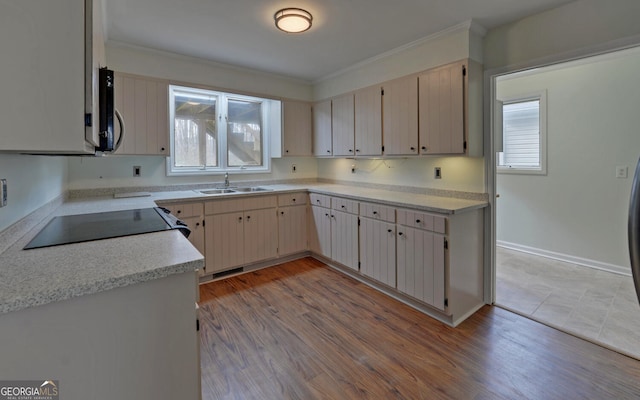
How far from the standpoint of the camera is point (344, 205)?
3.32 m

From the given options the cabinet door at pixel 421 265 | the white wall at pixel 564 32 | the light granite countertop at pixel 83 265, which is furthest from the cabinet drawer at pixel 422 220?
the light granite countertop at pixel 83 265

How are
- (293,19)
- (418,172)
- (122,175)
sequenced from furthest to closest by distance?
(418,172) < (122,175) < (293,19)

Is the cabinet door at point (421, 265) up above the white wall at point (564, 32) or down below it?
below

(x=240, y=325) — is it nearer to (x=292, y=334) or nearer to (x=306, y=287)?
(x=292, y=334)

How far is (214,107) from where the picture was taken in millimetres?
3822

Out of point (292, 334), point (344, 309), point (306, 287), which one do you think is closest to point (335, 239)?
point (306, 287)

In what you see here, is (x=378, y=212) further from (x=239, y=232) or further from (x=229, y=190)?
(x=229, y=190)

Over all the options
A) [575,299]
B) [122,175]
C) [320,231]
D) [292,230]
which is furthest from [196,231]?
[575,299]

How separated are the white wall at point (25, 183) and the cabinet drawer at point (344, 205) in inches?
97.4

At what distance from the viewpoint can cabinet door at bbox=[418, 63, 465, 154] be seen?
8.44 ft

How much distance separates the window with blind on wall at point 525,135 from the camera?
3.93m

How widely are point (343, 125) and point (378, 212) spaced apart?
4.59 feet

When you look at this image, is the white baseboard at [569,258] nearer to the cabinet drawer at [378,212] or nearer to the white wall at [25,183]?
the cabinet drawer at [378,212]

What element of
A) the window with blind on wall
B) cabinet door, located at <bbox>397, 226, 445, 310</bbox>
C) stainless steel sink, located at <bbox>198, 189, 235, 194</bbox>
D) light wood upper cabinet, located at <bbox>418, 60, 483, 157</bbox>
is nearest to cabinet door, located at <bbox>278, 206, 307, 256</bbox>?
stainless steel sink, located at <bbox>198, 189, 235, 194</bbox>
